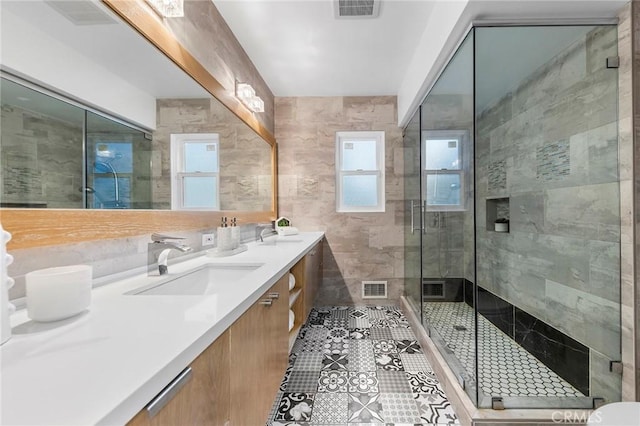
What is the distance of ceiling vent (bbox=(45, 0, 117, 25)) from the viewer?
86cm

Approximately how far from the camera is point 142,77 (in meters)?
1.21

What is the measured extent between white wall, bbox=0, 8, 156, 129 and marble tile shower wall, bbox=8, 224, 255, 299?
0.50 meters

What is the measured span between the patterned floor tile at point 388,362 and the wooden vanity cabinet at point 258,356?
0.86 meters

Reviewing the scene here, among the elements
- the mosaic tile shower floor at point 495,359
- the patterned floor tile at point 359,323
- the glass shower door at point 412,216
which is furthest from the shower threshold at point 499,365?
the patterned floor tile at point 359,323

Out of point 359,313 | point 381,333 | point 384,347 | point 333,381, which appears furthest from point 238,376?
point 359,313

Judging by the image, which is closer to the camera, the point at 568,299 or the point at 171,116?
the point at 171,116

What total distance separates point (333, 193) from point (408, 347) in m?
1.76

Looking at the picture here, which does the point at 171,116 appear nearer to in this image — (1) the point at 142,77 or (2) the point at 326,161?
(1) the point at 142,77

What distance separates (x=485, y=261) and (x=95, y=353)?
2.56 metres

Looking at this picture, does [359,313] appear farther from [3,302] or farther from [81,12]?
[81,12]

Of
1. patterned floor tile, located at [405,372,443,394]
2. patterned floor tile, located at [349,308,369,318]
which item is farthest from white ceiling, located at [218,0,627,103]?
patterned floor tile, located at [349,308,369,318]

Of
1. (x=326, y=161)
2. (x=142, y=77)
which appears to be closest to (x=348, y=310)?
(x=326, y=161)

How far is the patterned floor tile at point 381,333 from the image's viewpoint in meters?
2.41

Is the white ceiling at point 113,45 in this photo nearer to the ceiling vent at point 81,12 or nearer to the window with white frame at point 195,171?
the ceiling vent at point 81,12
